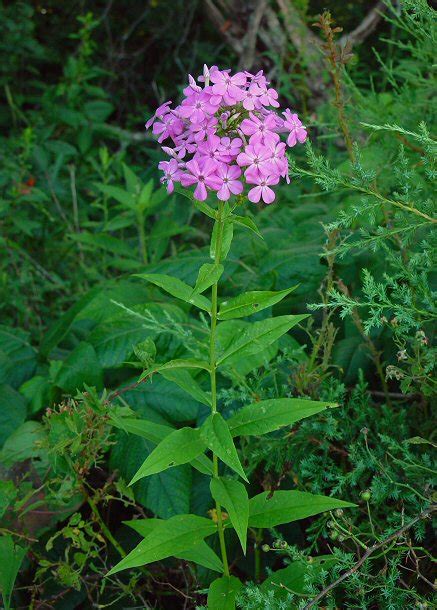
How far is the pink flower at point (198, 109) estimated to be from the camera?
4.08 feet

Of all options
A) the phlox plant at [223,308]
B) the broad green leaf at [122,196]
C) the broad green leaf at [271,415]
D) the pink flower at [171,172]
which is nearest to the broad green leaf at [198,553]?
the phlox plant at [223,308]

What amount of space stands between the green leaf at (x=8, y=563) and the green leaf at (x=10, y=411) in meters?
0.41

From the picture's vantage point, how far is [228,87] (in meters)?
1.26

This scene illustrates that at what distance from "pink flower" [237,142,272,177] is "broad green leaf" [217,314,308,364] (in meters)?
0.31

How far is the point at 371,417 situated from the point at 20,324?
1.68 meters

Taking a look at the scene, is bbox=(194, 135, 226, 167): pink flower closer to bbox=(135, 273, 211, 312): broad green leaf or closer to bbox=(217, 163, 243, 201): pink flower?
bbox=(217, 163, 243, 201): pink flower

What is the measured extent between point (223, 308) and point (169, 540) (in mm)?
438

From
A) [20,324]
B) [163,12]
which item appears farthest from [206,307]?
[163,12]

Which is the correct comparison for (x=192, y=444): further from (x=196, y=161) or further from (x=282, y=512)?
(x=196, y=161)

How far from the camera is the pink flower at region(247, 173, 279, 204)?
49.5 inches

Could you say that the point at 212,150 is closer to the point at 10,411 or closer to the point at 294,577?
the point at 294,577

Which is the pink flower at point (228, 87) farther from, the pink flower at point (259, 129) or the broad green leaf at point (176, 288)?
the broad green leaf at point (176, 288)

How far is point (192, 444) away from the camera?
53.6 inches

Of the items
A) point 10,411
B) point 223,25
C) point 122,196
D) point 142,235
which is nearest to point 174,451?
point 10,411
